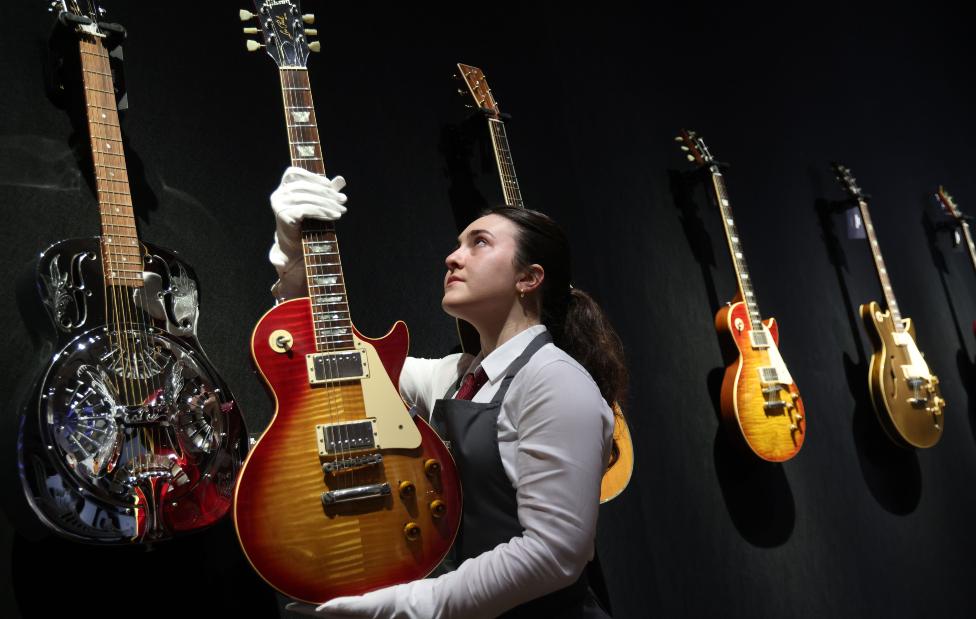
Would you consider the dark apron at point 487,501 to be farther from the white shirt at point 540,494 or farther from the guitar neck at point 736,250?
the guitar neck at point 736,250

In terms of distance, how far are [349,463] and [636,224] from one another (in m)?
1.77

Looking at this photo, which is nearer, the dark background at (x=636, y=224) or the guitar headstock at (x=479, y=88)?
the dark background at (x=636, y=224)

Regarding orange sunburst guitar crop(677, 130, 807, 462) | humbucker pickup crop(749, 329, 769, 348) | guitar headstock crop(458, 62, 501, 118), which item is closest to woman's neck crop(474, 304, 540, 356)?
guitar headstock crop(458, 62, 501, 118)

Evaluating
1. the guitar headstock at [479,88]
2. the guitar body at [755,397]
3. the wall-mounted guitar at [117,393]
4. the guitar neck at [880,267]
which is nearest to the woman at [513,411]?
the wall-mounted guitar at [117,393]

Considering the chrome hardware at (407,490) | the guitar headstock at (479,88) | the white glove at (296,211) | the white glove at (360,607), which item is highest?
the guitar headstock at (479,88)

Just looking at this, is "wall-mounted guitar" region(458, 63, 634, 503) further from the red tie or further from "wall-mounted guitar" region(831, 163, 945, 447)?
"wall-mounted guitar" region(831, 163, 945, 447)

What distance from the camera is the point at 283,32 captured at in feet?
5.95

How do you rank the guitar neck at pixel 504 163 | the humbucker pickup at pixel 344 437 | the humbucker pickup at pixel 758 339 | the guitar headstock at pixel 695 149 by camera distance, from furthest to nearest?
the guitar headstock at pixel 695 149
the humbucker pickup at pixel 758 339
the guitar neck at pixel 504 163
the humbucker pickup at pixel 344 437

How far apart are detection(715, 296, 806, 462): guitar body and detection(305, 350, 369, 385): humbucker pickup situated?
1.61 metres

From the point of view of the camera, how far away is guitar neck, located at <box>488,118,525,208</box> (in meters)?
2.35

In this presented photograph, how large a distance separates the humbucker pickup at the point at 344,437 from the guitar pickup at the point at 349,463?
0.02 metres

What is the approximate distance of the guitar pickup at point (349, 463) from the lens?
1.38 meters

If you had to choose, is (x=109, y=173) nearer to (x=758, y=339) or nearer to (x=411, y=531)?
(x=411, y=531)

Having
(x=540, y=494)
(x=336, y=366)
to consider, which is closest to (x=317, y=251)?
(x=336, y=366)
